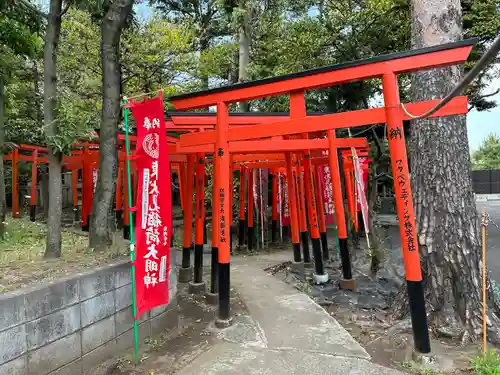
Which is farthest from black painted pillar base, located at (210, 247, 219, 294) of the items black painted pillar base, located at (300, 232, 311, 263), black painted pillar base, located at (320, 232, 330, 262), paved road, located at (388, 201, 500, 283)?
A: paved road, located at (388, 201, 500, 283)

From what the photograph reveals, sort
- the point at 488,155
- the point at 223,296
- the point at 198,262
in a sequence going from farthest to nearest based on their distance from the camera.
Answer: the point at 488,155, the point at 198,262, the point at 223,296

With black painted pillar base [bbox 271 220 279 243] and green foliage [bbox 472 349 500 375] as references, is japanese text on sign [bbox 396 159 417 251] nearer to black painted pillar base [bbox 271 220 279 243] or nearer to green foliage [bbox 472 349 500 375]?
green foliage [bbox 472 349 500 375]

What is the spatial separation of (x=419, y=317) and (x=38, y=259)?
198 inches

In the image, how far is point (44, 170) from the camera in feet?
63.6

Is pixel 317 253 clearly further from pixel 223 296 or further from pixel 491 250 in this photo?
pixel 491 250

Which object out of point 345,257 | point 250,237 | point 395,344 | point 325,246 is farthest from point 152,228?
point 250,237

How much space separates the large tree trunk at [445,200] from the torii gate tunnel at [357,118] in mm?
1360

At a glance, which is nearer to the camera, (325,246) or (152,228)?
(152,228)

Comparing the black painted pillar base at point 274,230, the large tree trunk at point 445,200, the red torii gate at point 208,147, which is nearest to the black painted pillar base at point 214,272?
the red torii gate at point 208,147

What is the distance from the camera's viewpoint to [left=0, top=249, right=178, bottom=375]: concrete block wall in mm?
3697

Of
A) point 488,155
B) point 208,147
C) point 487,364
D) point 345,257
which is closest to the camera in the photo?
point 487,364

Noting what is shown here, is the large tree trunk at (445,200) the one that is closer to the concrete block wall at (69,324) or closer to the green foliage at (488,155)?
the concrete block wall at (69,324)

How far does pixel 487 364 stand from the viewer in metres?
4.54

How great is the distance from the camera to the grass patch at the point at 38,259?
179 inches
